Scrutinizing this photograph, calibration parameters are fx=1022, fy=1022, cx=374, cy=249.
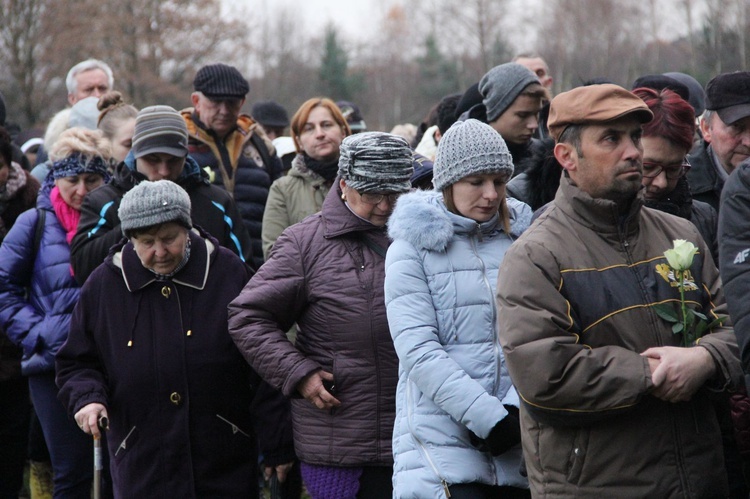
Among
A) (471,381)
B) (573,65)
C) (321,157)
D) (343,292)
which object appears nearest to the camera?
(471,381)

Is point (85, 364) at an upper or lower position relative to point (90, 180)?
lower

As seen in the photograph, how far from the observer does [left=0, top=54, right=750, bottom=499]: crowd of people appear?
3.43m

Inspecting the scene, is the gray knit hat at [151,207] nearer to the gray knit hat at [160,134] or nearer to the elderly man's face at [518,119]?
the gray knit hat at [160,134]

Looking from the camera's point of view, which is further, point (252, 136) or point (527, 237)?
point (252, 136)

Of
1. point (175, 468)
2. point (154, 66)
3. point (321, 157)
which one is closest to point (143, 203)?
point (175, 468)

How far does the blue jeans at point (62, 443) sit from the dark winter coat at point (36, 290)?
14 centimetres

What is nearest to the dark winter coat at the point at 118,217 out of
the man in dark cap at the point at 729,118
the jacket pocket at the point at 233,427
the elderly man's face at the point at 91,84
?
the jacket pocket at the point at 233,427

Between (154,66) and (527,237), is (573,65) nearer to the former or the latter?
(154,66)

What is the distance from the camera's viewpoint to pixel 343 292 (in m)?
4.70

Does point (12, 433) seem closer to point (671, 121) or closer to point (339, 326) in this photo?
point (339, 326)

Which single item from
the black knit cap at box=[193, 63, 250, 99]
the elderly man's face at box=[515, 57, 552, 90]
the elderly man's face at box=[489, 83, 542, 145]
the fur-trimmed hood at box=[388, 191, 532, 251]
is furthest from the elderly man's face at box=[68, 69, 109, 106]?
the fur-trimmed hood at box=[388, 191, 532, 251]

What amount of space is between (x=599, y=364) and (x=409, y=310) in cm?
98

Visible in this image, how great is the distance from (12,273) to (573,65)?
3907 cm

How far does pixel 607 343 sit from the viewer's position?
11.3 ft
